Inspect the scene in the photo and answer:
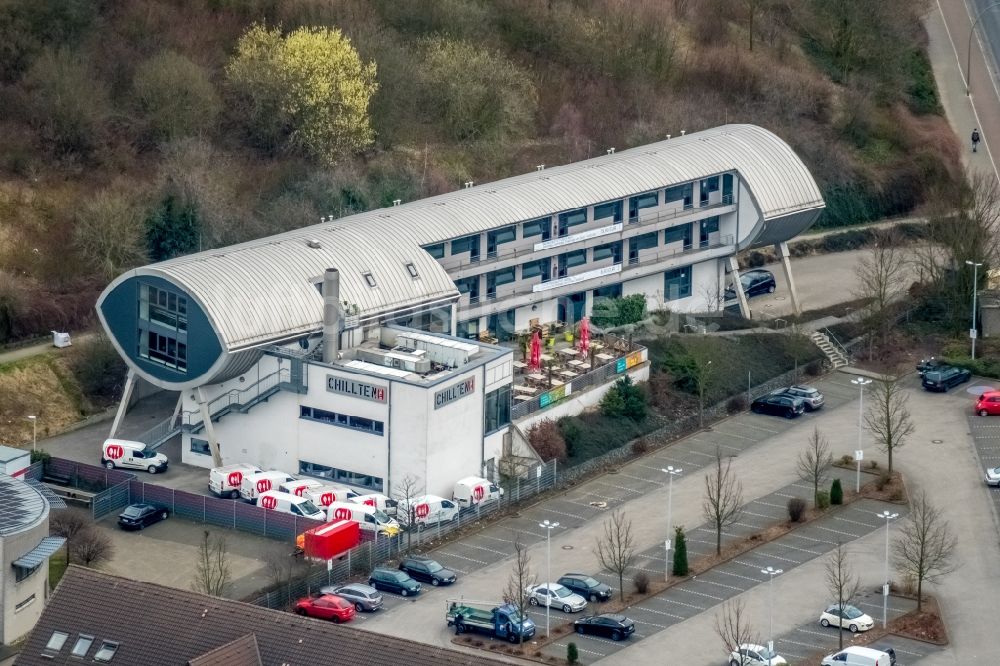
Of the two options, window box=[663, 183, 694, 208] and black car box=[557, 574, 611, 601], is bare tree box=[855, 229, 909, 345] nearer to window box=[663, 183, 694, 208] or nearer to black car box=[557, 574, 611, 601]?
window box=[663, 183, 694, 208]

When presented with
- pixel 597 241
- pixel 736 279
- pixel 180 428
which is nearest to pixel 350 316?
pixel 180 428

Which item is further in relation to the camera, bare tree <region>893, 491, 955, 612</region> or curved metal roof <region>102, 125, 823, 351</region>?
curved metal roof <region>102, 125, 823, 351</region>

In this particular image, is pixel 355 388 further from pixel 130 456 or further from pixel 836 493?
pixel 836 493

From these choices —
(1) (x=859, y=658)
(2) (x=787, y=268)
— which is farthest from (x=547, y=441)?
(2) (x=787, y=268)

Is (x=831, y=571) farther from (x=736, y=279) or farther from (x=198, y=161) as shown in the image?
(x=198, y=161)

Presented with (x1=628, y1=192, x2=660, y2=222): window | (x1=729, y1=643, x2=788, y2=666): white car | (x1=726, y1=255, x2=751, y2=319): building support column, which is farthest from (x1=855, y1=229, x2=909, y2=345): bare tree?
(x1=729, y1=643, x2=788, y2=666): white car

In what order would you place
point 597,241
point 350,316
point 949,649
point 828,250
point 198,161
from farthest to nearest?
point 828,250, point 198,161, point 597,241, point 350,316, point 949,649
